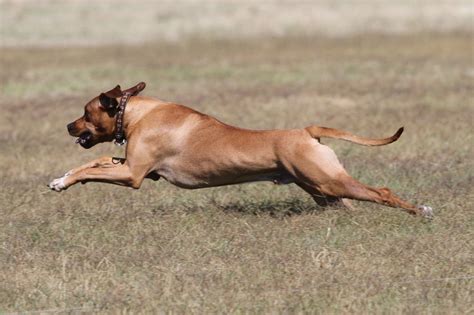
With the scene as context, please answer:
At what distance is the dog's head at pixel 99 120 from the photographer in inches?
407

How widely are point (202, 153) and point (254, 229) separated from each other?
2.98 feet

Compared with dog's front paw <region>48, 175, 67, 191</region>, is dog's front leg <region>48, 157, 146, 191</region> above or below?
above

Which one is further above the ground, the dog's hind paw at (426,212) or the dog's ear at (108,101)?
the dog's ear at (108,101)

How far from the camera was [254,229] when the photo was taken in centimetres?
977

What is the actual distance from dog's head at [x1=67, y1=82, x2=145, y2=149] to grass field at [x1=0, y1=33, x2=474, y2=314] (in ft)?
2.40

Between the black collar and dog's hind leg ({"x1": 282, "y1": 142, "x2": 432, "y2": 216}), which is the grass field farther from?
the black collar

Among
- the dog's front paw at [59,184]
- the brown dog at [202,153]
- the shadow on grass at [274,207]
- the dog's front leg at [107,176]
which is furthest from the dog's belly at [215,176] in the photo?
the dog's front paw at [59,184]

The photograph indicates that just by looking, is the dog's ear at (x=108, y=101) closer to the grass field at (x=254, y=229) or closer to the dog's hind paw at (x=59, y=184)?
the dog's hind paw at (x=59, y=184)

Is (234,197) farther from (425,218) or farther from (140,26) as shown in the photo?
(140,26)

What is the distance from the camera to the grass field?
778 cm

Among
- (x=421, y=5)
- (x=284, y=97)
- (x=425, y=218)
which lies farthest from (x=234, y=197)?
(x=421, y=5)

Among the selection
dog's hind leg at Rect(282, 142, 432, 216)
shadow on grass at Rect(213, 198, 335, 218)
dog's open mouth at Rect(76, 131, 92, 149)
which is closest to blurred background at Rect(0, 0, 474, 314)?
shadow on grass at Rect(213, 198, 335, 218)

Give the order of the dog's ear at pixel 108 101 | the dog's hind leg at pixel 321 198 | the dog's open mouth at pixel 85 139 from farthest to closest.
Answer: the dog's open mouth at pixel 85 139, the dog's ear at pixel 108 101, the dog's hind leg at pixel 321 198

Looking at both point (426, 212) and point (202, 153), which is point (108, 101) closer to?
point (202, 153)
